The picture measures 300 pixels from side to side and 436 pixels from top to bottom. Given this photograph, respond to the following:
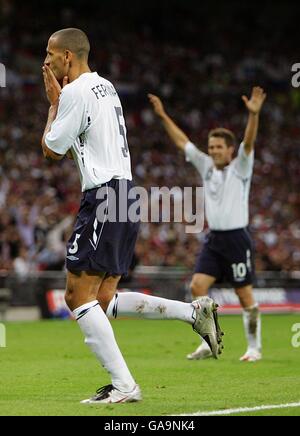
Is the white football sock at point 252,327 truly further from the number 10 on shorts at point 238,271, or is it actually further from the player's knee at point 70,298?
the player's knee at point 70,298

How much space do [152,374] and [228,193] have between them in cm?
299

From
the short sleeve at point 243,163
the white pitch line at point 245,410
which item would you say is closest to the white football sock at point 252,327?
the short sleeve at point 243,163

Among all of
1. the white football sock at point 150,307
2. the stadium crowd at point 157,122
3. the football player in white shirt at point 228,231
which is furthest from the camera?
the stadium crowd at point 157,122

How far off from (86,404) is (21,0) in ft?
104

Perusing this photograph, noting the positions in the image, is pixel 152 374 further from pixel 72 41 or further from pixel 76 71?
pixel 72 41

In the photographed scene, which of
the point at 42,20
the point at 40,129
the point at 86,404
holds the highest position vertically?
the point at 42,20

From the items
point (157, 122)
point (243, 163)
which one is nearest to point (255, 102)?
point (243, 163)

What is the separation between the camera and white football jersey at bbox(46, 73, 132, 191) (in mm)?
7516

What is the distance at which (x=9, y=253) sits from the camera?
21.8m

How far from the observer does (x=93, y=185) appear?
7.62 m

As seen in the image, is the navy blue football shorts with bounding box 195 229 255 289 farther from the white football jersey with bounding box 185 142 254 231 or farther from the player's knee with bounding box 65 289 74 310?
the player's knee with bounding box 65 289 74 310

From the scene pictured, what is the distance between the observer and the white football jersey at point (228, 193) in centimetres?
1223

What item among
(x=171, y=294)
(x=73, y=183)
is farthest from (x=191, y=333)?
(x=73, y=183)

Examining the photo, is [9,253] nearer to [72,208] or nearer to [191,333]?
[72,208]
